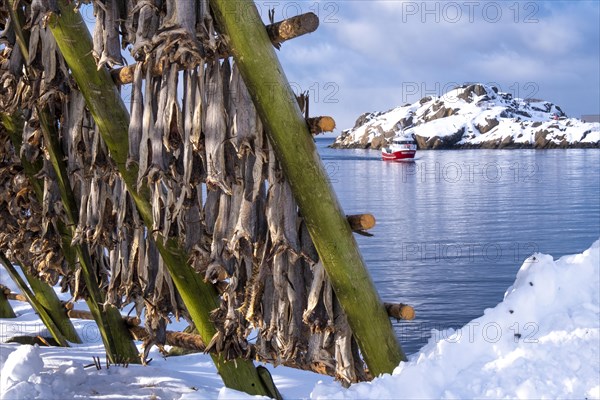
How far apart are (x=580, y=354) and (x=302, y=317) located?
1703mm

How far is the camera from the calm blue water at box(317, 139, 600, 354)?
2170 cm

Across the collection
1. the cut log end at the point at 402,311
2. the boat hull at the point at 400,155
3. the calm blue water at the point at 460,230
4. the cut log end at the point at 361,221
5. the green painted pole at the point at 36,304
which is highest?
the boat hull at the point at 400,155

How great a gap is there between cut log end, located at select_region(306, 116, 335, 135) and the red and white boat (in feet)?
308

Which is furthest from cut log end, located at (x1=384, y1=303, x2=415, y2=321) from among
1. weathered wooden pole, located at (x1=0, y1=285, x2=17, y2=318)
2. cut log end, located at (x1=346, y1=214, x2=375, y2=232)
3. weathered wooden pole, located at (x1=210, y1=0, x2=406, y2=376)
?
weathered wooden pole, located at (x1=0, y1=285, x2=17, y2=318)

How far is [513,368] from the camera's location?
4062mm

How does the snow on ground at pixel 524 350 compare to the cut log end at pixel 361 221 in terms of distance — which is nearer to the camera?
the snow on ground at pixel 524 350

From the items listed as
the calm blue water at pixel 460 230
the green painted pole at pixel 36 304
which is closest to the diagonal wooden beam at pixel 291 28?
the green painted pole at pixel 36 304

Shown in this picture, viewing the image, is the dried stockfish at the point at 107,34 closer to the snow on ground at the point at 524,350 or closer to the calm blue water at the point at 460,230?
the snow on ground at the point at 524,350

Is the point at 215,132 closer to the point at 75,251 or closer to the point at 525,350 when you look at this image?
the point at 525,350

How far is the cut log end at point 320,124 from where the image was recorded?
4012 millimetres

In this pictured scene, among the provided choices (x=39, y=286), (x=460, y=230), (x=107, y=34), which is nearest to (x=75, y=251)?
(x=39, y=286)

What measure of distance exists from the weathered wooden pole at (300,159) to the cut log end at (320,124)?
0.04 m

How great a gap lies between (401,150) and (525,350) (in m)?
94.3

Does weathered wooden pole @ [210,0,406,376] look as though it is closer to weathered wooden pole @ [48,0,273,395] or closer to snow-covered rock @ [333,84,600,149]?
weathered wooden pole @ [48,0,273,395]
